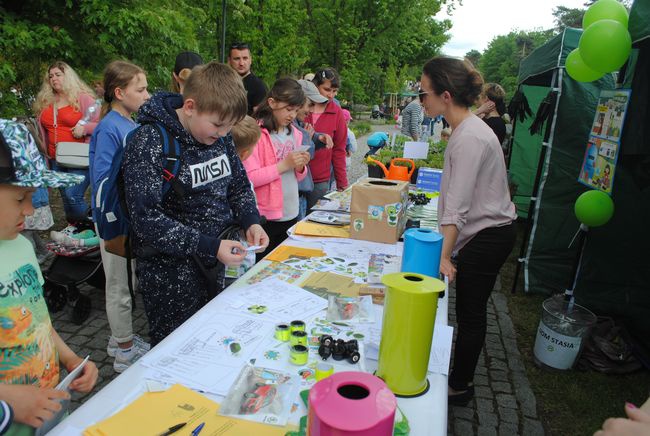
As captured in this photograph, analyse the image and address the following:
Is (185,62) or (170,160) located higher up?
(185,62)

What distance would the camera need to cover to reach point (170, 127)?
64.6 inches

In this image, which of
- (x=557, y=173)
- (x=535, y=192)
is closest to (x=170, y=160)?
(x=535, y=192)

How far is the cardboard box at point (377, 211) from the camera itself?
Result: 2.37 metres

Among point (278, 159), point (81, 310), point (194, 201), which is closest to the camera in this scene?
point (194, 201)

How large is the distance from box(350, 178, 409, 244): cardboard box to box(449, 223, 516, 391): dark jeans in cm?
41

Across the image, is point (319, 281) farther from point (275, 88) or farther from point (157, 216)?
point (275, 88)

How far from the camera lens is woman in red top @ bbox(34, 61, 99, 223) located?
416 cm

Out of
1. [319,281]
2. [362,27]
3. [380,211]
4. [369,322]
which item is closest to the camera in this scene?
[369,322]

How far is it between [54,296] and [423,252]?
312cm

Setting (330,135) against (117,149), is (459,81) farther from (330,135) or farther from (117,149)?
(330,135)

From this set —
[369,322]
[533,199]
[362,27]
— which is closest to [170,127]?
[369,322]

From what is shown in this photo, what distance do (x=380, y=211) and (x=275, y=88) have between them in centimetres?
105

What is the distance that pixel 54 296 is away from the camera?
340 cm

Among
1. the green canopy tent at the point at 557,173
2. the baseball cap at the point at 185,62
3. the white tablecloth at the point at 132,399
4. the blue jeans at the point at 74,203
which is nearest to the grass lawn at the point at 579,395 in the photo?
the green canopy tent at the point at 557,173
